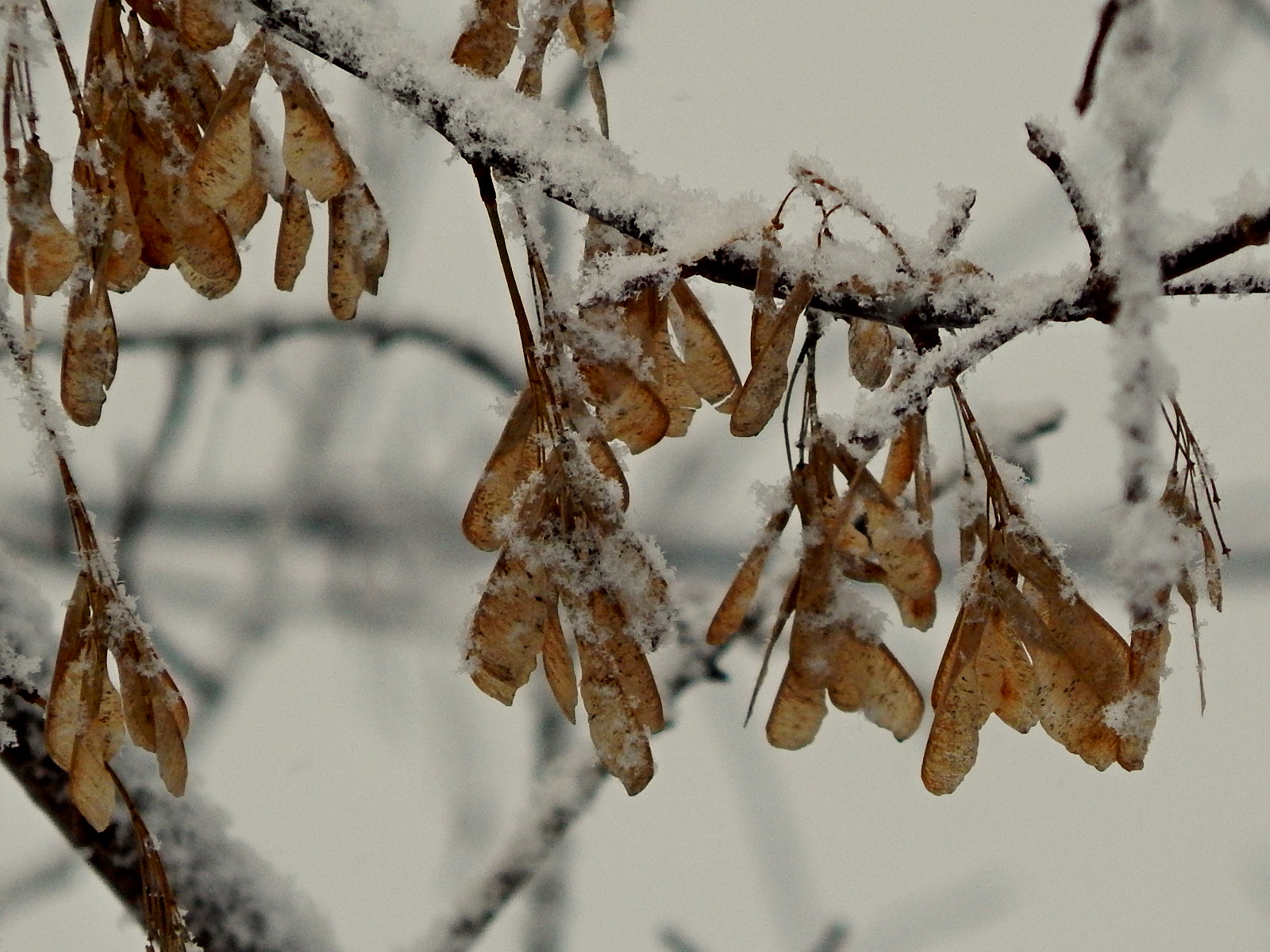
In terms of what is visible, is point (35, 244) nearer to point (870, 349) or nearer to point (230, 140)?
point (230, 140)

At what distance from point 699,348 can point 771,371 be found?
6 centimetres

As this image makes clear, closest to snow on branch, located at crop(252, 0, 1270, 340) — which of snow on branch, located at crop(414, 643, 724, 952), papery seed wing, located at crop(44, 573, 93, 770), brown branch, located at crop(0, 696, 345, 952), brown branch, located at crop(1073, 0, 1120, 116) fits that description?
brown branch, located at crop(1073, 0, 1120, 116)

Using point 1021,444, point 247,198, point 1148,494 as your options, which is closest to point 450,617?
point 1021,444

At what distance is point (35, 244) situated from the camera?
0.42 m

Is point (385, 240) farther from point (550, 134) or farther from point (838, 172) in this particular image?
point (838, 172)

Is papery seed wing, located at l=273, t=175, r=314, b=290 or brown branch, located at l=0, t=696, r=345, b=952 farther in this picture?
brown branch, located at l=0, t=696, r=345, b=952

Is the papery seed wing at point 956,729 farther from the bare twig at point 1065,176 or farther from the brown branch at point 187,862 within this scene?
the brown branch at point 187,862

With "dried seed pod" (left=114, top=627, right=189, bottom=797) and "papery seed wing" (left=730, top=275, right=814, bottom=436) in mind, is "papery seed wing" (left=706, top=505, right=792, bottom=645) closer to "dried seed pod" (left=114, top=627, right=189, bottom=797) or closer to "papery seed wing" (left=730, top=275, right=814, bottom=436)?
"papery seed wing" (left=730, top=275, right=814, bottom=436)

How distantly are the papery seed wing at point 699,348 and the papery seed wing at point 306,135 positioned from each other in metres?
0.15

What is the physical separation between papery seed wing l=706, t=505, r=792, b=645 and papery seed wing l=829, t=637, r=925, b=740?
5 centimetres

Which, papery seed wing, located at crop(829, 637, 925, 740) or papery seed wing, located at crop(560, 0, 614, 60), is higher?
papery seed wing, located at crop(560, 0, 614, 60)

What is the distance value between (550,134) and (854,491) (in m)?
0.20

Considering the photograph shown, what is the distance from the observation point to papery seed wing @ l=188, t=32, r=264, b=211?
1.34 feet

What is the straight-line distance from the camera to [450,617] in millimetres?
2709
